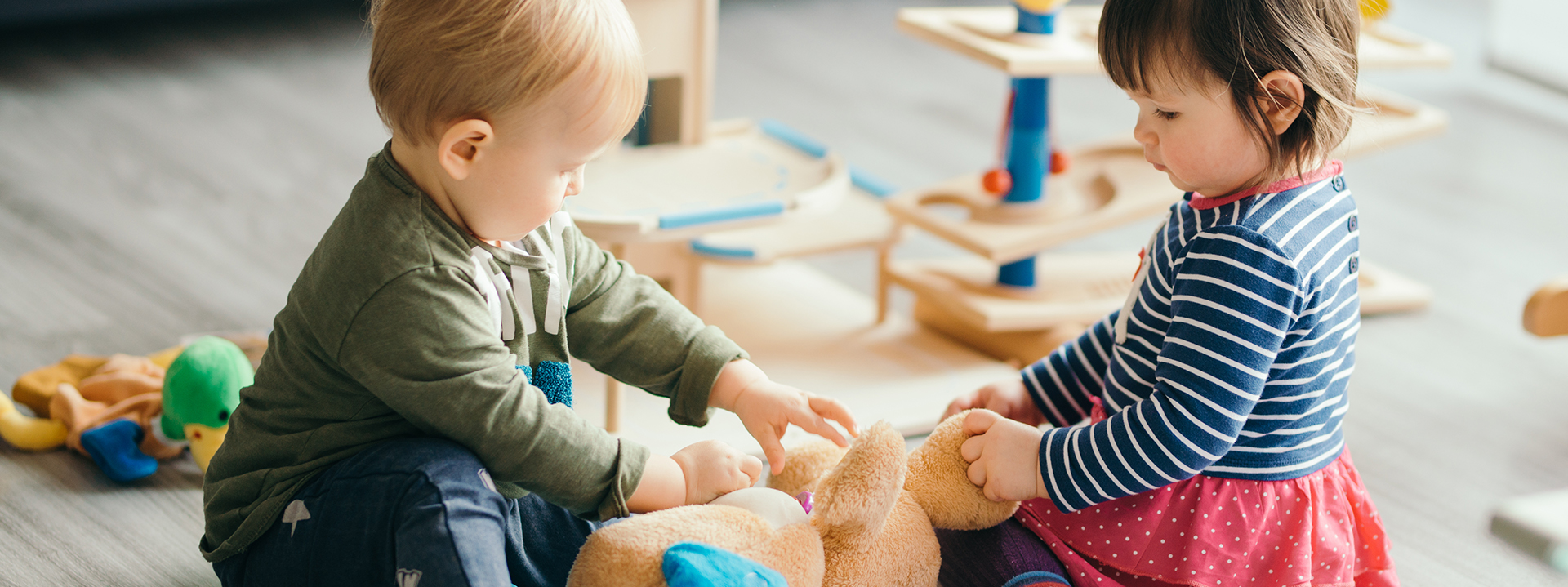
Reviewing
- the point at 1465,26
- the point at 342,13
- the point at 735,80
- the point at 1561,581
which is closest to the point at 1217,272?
the point at 1561,581

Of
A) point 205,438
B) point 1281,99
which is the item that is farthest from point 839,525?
point 205,438

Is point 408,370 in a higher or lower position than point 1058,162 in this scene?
higher

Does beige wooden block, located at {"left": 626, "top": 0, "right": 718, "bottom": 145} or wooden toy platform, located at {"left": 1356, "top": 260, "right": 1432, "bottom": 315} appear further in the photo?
wooden toy platform, located at {"left": 1356, "top": 260, "right": 1432, "bottom": 315}

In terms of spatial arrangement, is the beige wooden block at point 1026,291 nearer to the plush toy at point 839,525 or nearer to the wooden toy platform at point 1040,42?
the wooden toy platform at point 1040,42

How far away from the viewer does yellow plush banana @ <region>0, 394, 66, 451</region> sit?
1161 mm

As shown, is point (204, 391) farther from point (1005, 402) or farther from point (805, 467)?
point (1005, 402)

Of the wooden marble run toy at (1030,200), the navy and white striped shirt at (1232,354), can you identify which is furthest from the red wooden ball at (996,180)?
the navy and white striped shirt at (1232,354)

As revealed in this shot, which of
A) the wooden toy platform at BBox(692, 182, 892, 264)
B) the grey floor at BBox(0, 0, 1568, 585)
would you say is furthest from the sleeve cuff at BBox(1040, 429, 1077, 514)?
the wooden toy platform at BBox(692, 182, 892, 264)

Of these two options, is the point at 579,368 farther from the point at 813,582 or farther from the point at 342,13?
the point at 342,13

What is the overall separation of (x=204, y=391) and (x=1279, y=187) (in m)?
0.86

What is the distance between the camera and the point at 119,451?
3.72ft

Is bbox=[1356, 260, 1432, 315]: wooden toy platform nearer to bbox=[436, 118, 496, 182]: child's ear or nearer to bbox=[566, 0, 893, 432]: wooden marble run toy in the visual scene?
bbox=[566, 0, 893, 432]: wooden marble run toy

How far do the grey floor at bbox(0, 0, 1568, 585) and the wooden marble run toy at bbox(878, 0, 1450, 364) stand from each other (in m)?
0.26

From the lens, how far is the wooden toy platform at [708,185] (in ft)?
4.08
